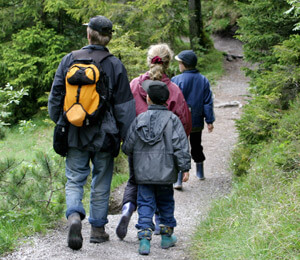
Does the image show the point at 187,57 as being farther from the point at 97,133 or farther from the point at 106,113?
the point at 97,133

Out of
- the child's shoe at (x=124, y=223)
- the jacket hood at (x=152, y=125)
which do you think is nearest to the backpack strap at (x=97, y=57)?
the jacket hood at (x=152, y=125)

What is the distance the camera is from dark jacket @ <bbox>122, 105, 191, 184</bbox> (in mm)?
4422

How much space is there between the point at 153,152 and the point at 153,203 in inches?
23.1

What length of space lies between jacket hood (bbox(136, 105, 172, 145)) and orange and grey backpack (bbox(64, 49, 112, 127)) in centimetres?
46

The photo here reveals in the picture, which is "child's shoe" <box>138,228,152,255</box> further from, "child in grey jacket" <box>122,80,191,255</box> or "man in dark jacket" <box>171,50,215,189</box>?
"man in dark jacket" <box>171,50,215,189</box>

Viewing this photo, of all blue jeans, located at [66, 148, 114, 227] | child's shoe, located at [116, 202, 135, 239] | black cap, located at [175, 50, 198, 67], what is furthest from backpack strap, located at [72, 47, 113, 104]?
black cap, located at [175, 50, 198, 67]

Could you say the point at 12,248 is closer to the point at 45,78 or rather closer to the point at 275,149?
the point at 275,149

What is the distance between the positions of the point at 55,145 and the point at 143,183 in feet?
3.26

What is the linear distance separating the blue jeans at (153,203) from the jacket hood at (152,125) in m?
0.55

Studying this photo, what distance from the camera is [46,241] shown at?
177 inches

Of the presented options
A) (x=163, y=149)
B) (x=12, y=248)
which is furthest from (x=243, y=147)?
(x=12, y=248)

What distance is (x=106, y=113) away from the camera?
4430mm

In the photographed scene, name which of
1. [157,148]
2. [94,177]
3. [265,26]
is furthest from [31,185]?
[265,26]

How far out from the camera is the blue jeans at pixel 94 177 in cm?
448
